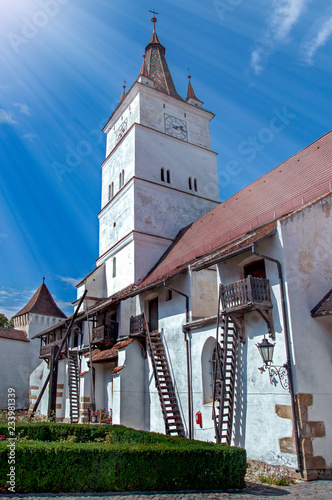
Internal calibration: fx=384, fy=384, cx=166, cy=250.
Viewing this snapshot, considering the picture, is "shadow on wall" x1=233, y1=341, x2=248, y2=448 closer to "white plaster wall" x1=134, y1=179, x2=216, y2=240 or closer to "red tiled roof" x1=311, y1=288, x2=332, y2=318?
"red tiled roof" x1=311, y1=288, x2=332, y2=318

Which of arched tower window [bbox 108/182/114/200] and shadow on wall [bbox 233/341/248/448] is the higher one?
arched tower window [bbox 108/182/114/200]

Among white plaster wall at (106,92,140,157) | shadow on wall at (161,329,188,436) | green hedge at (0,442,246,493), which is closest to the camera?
green hedge at (0,442,246,493)

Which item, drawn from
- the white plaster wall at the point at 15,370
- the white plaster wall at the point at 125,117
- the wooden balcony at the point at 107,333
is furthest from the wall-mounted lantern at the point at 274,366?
the white plaster wall at the point at 15,370

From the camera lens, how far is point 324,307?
37.6 ft

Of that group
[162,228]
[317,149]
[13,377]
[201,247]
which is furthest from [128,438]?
[13,377]

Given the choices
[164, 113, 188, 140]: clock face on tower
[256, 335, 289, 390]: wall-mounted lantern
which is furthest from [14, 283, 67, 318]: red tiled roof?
[256, 335, 289, 390]: wall-mounted lantern

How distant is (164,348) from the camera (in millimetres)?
17859

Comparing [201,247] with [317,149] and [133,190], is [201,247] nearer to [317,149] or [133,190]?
[317,149]

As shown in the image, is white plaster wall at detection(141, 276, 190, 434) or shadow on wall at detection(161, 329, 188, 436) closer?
shadow on wall at detection(161, 329, 188, 436)

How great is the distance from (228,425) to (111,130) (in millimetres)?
27203

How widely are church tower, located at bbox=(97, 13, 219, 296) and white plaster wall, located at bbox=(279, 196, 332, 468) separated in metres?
13.0

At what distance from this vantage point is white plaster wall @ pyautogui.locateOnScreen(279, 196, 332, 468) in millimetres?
10773

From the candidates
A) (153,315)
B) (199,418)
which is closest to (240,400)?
(199,418)

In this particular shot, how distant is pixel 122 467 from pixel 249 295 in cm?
598
